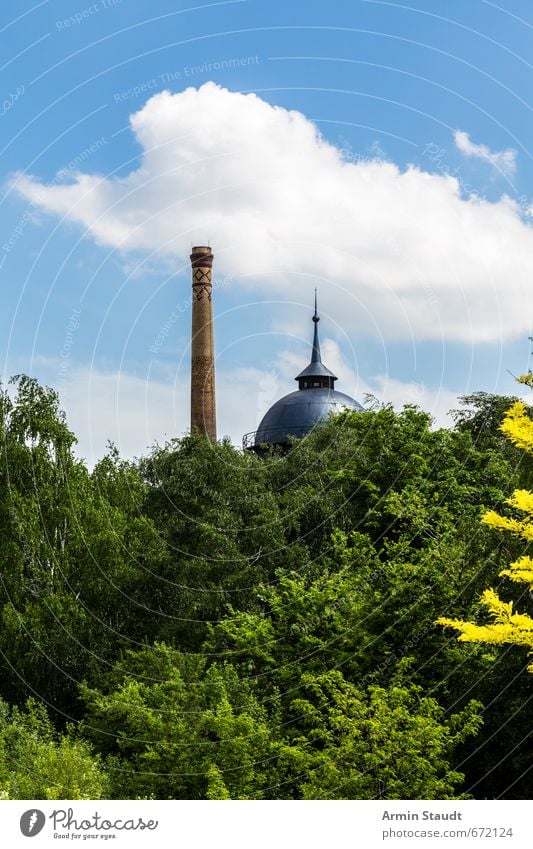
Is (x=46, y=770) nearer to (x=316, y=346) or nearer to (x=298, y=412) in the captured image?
(x=298, y=412)

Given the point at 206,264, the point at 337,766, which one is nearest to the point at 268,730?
the point at 337,766

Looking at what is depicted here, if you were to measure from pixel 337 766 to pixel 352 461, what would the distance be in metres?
20.1

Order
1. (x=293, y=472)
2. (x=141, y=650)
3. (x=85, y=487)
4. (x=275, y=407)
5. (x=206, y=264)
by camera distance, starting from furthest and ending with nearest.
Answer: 1. (x=275, y=407)
2. (x=206, y=264)
3. (x=293, y=472)
4. (x=85, y=487)
5. (x=141, y=650)

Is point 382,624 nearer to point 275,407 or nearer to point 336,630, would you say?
point 336,630

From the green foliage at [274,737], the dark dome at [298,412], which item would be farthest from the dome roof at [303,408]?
the green foliage at [274,737]

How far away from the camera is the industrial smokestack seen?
225ft

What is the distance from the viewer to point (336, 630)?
98.6 ft
